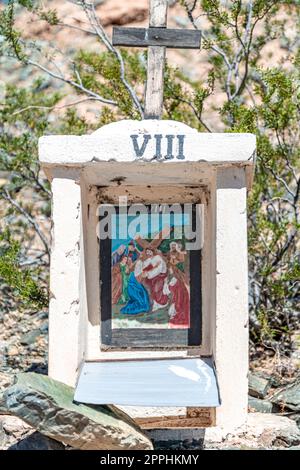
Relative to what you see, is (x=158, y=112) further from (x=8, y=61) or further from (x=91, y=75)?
(x=8, y=61)

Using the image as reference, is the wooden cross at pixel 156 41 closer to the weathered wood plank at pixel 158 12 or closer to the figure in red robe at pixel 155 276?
the weathered wood plank at pixel 158 12

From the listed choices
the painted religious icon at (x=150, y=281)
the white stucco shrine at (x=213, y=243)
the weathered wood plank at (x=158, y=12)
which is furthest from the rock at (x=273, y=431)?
the weathered wood plank at (x=158, y=12)

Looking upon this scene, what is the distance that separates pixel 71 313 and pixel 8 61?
52.9ft

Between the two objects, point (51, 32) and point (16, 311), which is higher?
point (51, 32)

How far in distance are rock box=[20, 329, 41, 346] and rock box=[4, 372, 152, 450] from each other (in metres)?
4.09

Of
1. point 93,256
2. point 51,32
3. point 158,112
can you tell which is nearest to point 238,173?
point 158,112

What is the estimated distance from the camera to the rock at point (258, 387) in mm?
6898

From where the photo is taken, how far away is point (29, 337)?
892 cm

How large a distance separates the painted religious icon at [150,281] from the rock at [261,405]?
38.5 inches

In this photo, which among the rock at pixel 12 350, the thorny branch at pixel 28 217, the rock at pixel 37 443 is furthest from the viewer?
the thorny branch at pixel 28 217

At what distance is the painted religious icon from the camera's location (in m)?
5.90

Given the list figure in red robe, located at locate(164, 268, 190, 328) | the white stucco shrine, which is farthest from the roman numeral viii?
figure in red robe, located at locate(164, 268, 190, 328)
